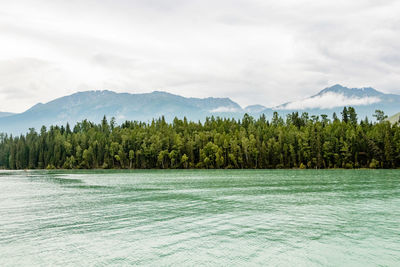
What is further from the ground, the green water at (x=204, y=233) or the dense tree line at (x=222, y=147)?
the dense tree line at (x=222, y=147)

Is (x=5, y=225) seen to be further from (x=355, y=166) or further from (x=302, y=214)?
(x=355, y=166)

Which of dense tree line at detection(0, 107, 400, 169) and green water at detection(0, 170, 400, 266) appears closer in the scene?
green water at detection(0, 170, 400, 266)

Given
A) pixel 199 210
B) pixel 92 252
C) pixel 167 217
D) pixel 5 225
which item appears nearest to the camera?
Answer: pixel 92 252

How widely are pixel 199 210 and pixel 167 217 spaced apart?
434 cm

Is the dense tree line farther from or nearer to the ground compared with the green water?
farther from the ground

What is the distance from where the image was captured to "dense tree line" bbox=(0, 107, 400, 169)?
5143 inches

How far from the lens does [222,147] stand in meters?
154

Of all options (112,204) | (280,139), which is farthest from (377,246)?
(280,139)

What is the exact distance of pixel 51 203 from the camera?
39.0m

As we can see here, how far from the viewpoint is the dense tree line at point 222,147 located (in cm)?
13062

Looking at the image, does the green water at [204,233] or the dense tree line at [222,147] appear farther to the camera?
the dense tree line at [222,147]

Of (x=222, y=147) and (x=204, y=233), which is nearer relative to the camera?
(x=204, y=233)

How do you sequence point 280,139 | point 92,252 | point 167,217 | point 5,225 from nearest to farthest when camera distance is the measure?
point 92,252 < point 5,225 < point 167,217 < point 280,139

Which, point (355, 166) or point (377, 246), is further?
point (355, 166)
